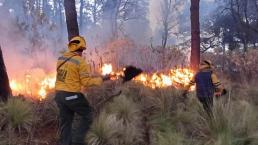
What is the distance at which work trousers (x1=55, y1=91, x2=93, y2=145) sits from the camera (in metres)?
6.69

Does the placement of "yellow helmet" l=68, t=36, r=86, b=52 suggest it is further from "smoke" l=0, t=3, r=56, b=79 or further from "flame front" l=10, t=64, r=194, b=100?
"smoke" l=0, t=3, r=56, b=79

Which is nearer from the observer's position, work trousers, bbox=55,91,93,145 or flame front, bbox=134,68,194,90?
work trousers, bbox=55,91,93,145

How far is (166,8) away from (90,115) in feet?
135

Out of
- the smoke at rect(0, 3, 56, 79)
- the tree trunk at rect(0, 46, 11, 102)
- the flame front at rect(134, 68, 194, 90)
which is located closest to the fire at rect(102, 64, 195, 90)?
the flame front at rect(134, 68, 194, 90)

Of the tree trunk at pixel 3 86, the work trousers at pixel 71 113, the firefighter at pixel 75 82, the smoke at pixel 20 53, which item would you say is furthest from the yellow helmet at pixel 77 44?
the smoke at pixel 20 53

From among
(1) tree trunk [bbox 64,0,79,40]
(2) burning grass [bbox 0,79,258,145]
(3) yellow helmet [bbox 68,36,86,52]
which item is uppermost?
(1) tree trunk [bbox 64,0,79,40]

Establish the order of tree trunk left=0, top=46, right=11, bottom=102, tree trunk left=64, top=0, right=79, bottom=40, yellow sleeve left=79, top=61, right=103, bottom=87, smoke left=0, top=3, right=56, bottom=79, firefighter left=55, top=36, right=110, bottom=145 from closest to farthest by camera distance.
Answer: yellow sleeve left=79, top=61, right=103, bottom=87 → firefighter left=55, top=36, right=110, bottom=145 → tree trunk left=0, top=46, right=11, bottom=102 → tree trunk left=64, top=0, right=79, bottom=40 → smoke left=0, top=3, right=56, bottom=79

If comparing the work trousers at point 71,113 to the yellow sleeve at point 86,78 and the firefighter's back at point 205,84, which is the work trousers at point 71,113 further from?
the firefighter's back at point 205,84

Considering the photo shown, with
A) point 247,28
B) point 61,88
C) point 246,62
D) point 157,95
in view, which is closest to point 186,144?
point 61,88

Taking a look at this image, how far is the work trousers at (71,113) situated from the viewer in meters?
6.69

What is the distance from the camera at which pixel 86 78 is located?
6520mm

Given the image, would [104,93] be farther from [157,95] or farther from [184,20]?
[184,20]

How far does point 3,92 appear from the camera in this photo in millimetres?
8914

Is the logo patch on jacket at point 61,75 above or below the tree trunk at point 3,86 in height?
above
